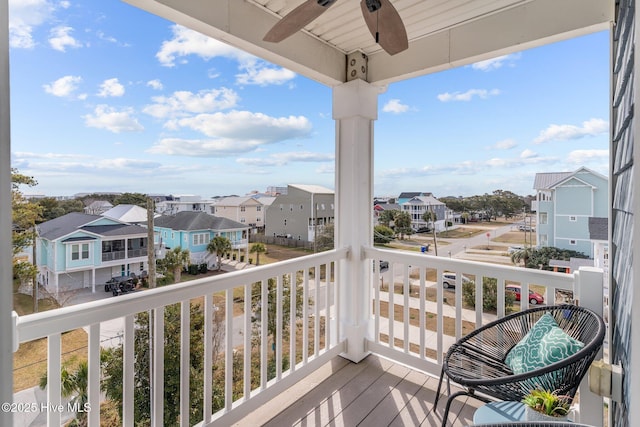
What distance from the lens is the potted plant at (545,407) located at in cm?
122

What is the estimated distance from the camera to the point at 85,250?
4.74 ft

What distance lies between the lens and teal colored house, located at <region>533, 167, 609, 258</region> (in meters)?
1.91

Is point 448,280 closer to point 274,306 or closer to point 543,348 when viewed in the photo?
point 543,348

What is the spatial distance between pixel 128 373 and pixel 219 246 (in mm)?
770

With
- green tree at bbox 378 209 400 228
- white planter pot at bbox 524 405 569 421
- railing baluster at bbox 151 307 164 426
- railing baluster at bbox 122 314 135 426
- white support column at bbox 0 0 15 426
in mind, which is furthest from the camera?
green tree at bbox 378 209 400 228

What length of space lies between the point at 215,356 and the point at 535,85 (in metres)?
2.67

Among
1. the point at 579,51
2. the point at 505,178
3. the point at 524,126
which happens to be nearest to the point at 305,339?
the point at 505,178

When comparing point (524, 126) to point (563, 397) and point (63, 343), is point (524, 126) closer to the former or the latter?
point (563, 397)

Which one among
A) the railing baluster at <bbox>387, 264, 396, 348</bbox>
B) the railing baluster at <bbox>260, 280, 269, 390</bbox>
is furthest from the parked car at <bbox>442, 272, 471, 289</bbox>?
the railing baluster at <bbox>260, 280, 269, 390</bbox>

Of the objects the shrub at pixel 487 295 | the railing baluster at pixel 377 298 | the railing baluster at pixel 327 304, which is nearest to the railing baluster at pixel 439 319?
the shrub at pixel 487 295

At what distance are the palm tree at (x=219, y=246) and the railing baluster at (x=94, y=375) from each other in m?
0.67

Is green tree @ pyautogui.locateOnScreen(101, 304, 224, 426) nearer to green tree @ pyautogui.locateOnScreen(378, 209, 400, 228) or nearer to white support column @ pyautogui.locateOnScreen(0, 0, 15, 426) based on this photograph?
white support column @ pyautogui.locateOnScreen(0, 0, 15, 426)

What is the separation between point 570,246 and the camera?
2055 millimetres

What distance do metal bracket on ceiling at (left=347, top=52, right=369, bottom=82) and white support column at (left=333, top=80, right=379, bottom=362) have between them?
74 millimetres
